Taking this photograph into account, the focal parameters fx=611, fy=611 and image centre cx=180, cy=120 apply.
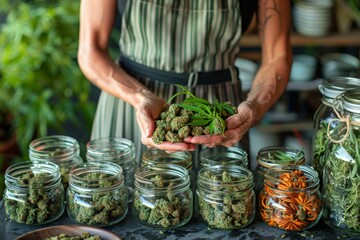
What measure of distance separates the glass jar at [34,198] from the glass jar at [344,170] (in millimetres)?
Result: 796

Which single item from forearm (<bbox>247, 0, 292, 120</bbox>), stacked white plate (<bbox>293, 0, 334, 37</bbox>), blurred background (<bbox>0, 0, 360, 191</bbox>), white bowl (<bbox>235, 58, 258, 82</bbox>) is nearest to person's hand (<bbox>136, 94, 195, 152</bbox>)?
forearm (<bbox>247, 0, 292, 120</bbox>)

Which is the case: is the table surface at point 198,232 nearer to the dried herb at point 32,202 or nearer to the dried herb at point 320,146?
the dried herb at point 32,202

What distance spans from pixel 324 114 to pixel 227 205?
48 centimetres

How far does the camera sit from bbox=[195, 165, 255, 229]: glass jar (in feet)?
5.68

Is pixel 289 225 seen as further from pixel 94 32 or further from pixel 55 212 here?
pixel 94 32

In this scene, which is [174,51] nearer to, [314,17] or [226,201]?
[226,201]

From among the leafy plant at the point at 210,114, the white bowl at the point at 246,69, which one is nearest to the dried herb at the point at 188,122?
the leafy plant at the point at 210,114

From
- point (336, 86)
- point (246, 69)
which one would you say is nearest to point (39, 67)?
point (246, 69)

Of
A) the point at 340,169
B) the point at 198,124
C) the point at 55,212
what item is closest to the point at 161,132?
the point at 198,124

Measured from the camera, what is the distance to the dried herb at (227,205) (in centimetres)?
173

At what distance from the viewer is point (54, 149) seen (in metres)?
2.09

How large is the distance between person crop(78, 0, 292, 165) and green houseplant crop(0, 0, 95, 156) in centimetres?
152

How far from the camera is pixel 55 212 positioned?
182 centimetres

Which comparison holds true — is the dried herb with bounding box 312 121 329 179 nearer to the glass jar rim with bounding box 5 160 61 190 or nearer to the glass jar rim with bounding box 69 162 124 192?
the glass jar rim with bounding box 69 162 124 192
